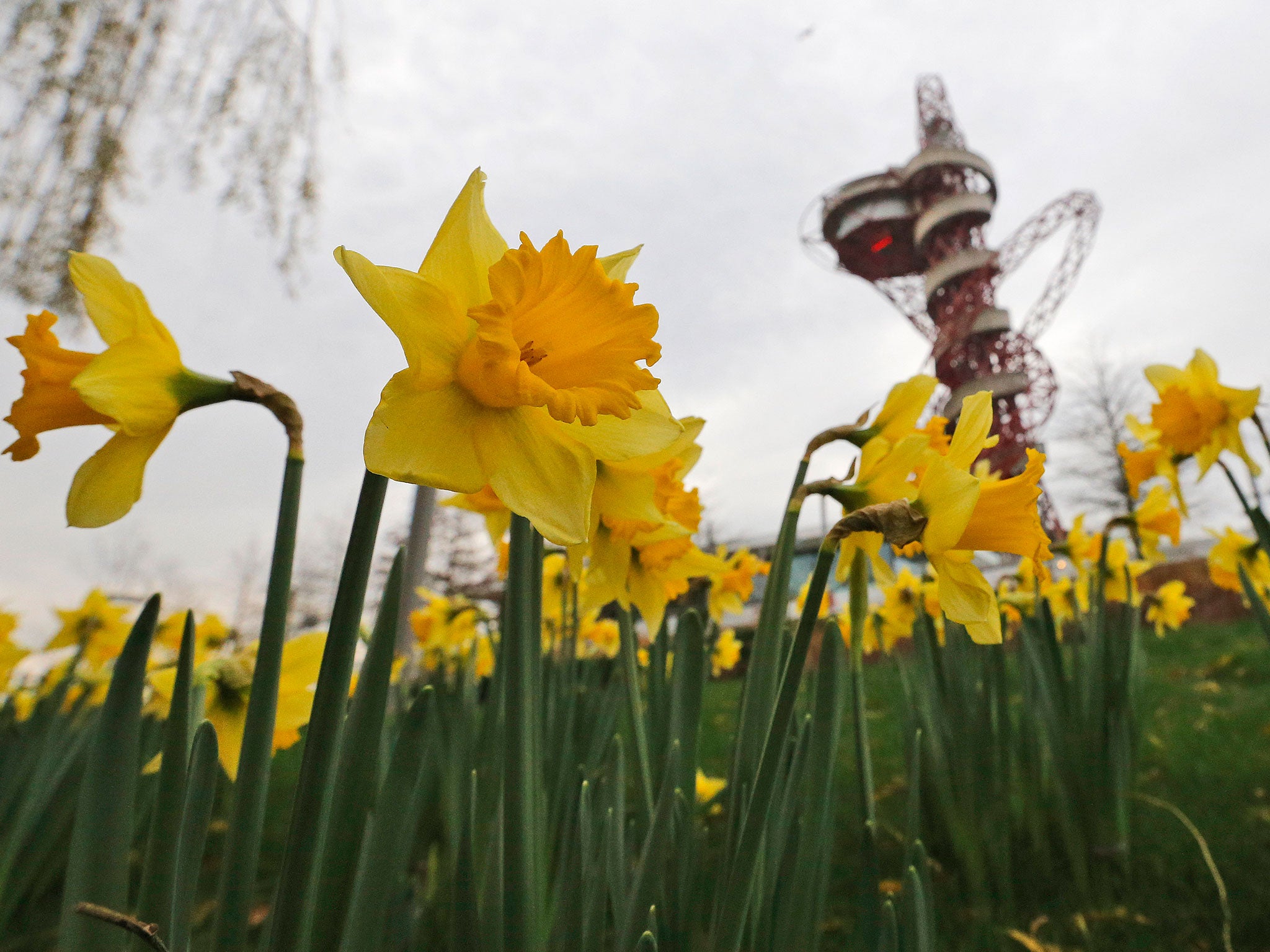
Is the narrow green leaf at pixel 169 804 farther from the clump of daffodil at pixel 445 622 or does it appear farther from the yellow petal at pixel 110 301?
the clump of daffodil at pixel 445 622

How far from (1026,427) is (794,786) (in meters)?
5.37

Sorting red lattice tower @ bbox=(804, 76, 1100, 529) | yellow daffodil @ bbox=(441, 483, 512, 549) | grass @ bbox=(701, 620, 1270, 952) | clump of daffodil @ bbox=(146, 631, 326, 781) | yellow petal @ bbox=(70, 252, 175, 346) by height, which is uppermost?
red lattice tower @ bbox=(804, 76, 1100, 529)

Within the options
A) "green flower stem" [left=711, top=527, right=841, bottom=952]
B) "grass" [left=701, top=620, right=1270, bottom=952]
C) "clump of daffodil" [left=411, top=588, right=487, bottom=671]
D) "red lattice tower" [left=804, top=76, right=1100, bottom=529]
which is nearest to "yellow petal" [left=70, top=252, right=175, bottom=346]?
"green flower stem" [left=711, top=527, right=841, bottom=952]

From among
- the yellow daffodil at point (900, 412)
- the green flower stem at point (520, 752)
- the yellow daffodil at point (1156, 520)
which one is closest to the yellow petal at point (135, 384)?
the green flower stem at point (520, 752)

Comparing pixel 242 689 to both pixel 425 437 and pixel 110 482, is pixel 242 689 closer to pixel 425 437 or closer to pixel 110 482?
pixel 110 482

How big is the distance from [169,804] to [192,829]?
3 centimetres

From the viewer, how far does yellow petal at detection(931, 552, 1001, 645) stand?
757 millimetres

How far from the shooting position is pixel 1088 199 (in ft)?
45.5

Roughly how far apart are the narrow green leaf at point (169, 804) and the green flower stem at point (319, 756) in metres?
0.19

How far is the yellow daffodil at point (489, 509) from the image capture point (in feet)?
3.28

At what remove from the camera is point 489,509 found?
3.43 feet

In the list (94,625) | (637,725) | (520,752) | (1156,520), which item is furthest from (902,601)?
(94,625)

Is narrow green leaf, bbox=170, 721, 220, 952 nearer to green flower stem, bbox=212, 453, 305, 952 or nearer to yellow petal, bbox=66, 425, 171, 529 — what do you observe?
green flower stem, bbox=212, 453, 305, 952

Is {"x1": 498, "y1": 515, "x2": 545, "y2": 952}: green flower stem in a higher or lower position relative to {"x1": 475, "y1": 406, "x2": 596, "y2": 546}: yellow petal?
lower
